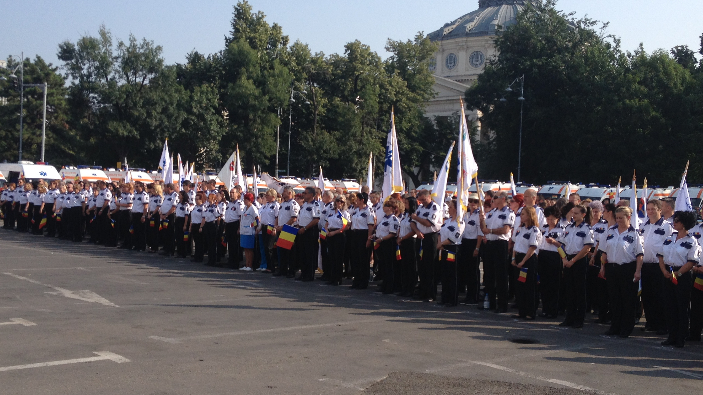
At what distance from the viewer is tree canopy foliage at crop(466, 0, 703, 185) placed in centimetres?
4297

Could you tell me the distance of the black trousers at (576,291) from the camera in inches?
418

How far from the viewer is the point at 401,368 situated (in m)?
7.59

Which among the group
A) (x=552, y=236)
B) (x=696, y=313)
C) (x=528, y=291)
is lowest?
(x=696, y=313)

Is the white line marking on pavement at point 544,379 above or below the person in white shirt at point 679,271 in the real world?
below

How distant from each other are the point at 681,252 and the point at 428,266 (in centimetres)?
451

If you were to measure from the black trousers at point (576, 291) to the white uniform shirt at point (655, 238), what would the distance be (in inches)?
38.8

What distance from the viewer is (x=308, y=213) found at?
15086 mm

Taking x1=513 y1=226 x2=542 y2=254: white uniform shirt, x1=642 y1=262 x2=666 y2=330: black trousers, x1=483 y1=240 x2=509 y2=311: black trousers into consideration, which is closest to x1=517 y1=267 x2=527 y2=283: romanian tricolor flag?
x1=513 y1=226 x2=542 y2=254: white uniform shirt

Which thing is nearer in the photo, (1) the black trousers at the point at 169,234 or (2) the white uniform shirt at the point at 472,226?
(2) the white uniform shirt at the point at 472,226

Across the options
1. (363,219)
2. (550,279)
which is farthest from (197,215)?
(550,279)

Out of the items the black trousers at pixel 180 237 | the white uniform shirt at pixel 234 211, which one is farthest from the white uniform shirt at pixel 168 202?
the white uniform shirt at pixel 234 211

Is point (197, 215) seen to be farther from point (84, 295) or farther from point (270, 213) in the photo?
point (84, 295)

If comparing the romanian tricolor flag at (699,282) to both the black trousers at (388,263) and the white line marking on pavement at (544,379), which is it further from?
the black trousers at (388,263)

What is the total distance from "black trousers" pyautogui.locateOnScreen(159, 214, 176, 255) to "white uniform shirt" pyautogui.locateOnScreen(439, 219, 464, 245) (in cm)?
916
